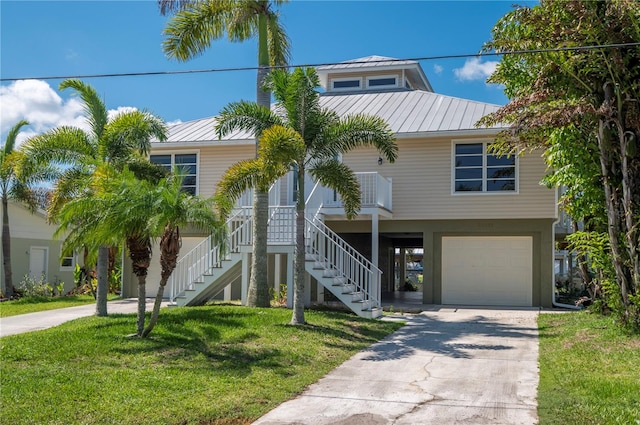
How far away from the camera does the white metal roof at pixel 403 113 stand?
19.0 meters

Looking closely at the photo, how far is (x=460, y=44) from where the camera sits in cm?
1131

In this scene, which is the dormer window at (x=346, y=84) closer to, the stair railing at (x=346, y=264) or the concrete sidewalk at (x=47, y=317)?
the stair railing at (x=346, y=264)

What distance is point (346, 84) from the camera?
2534 centimetres

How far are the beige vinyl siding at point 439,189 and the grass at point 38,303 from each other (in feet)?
32.3

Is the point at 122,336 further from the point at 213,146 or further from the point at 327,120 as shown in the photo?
the point at 213,146

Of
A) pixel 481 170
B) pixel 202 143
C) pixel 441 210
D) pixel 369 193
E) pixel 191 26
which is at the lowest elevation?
pixel 441 210

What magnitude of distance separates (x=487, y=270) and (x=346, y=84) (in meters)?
10.2

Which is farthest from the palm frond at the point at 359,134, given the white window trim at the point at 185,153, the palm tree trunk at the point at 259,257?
the white window trim at the point at 185,153

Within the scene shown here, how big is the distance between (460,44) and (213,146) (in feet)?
37.2

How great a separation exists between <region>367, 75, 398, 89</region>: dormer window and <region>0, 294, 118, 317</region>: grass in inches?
506

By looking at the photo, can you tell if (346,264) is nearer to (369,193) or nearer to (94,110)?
(369,193)

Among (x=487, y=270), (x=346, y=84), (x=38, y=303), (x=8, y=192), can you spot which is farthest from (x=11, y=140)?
(x=487, y=270)

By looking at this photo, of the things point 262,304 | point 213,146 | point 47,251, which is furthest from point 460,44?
point 47,251

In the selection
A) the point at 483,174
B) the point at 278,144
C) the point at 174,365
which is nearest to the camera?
the point at 174,365
